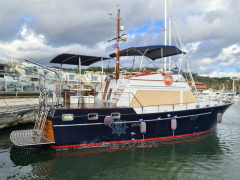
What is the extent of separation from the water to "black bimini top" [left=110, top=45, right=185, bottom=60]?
18.8 feet

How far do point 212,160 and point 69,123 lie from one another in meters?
7.10

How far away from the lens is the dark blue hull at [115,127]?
941 centimetres

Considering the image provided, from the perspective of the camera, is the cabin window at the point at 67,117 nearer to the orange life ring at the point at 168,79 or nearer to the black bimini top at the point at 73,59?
the black bimini top at the point at 73,59

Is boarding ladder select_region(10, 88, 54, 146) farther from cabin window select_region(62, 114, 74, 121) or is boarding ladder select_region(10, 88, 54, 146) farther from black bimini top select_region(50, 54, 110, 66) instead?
black bimini top select_region(50, 54, 110, 66)

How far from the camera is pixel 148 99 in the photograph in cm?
1134

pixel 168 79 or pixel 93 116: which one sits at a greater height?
pixel 168 79

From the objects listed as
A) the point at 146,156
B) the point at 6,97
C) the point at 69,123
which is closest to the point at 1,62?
the point at 6,97

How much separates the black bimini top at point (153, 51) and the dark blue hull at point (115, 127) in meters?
3.99

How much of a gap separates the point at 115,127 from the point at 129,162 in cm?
202

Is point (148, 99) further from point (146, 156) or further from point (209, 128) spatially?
point (209, 128)

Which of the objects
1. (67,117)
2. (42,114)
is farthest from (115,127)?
(42,114)

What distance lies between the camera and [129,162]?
875 cm

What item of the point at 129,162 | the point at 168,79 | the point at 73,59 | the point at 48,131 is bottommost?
the point at 129,162

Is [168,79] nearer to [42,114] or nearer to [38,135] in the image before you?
[42,114]
